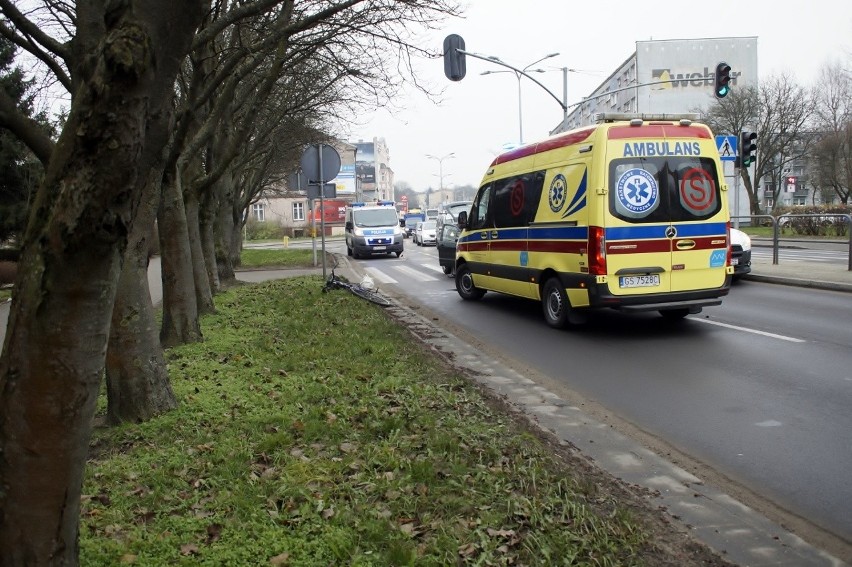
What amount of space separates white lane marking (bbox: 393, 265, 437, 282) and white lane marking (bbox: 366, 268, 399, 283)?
2.42ft

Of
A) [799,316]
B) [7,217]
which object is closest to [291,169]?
[7,217]

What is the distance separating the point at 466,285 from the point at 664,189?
562 centimetres

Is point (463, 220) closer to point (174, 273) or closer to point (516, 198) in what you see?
point (516, 198)

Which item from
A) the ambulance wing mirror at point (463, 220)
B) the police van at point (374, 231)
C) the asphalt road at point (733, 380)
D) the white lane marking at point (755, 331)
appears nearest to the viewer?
the asphalt road at point (733, 380)

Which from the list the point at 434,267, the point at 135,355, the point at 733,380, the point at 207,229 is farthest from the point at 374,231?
the point at 135,355

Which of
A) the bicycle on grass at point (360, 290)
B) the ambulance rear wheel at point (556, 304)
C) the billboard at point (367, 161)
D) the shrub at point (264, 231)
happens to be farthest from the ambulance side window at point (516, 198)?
the billboard at point (367, 161)

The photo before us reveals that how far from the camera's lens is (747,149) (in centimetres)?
1830

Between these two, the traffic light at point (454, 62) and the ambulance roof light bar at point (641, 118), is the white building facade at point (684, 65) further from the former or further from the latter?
the ambulance roof light bar at point (641, 118)

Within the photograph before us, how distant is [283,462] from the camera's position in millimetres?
4457

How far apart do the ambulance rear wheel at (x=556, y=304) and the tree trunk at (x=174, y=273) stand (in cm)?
501

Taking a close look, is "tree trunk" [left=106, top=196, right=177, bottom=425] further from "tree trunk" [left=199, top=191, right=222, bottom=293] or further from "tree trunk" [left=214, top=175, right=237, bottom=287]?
"tree trunk" [left=214, top=175, right=237, bottom=287]

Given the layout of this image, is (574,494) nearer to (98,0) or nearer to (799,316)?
(98,0)

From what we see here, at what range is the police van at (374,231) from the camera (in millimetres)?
31125

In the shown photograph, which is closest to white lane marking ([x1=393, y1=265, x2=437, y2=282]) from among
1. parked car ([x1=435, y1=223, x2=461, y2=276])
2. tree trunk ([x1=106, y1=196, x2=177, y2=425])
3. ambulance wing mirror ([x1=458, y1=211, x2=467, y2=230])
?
parked car ([x1=435, y1=223, x2=461, y2=276])
